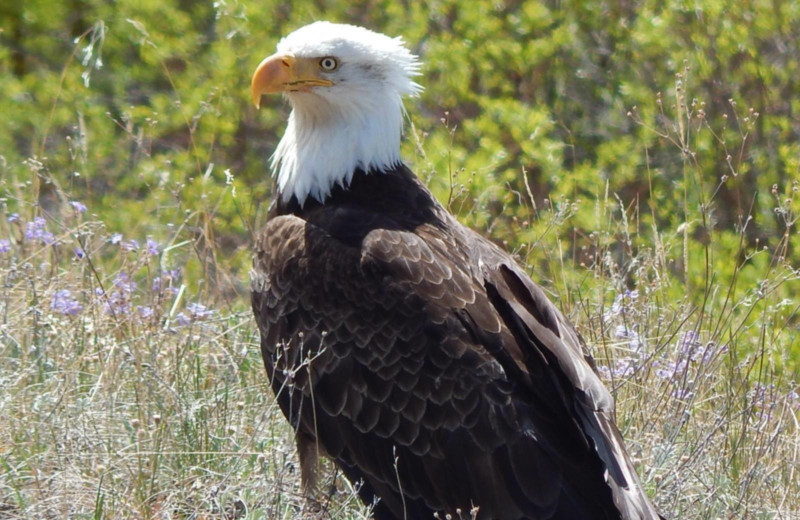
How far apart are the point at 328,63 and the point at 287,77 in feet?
0.56

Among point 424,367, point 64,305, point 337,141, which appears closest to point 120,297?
point 64,305

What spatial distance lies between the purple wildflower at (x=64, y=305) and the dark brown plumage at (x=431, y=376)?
1.04 m

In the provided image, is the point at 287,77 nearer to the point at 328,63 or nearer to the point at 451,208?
the point at 328,63

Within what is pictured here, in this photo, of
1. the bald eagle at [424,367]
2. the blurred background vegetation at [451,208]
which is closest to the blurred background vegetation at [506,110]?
the blurred background vegetation at [451,208]

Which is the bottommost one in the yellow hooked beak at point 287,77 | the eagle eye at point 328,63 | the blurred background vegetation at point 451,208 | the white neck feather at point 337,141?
the blurred background vegetation at point 451,208

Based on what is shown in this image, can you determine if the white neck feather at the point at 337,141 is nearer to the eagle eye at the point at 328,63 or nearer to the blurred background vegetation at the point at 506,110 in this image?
the eagle eye at the point at 328,63

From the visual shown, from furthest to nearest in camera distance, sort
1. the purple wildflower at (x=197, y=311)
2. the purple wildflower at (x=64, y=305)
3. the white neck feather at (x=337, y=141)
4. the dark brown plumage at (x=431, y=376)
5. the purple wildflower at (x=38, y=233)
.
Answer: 1. the purple wildflower at (x=38, y=233)
2. the purple wildflower at (x=197, y=311)
3. the purple wildflower at (x=64, y=305)
4. the white neck feather at (x=337, y=141)
5. the dark brown plumage at (x=431, y=376)

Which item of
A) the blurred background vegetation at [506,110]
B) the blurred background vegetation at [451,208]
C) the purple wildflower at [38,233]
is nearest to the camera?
the blurred background vegetation at [451,208]

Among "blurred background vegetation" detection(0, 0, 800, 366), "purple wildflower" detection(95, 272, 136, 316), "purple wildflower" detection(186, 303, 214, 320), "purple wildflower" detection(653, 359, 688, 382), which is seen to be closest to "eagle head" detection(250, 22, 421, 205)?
"purple wildflower" detection(186, 303, 214, 320)

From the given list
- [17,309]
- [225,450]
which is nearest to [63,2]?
[17,309]

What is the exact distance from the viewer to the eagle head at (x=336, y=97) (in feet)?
16.9

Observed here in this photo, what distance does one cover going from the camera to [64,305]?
5.55 metres

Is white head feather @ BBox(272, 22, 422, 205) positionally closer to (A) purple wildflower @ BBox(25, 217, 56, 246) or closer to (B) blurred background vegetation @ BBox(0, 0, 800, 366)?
(A) purple wildflower @ BBox(25, 217, 56, 246)

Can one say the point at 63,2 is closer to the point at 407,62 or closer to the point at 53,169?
the point at 53,169
